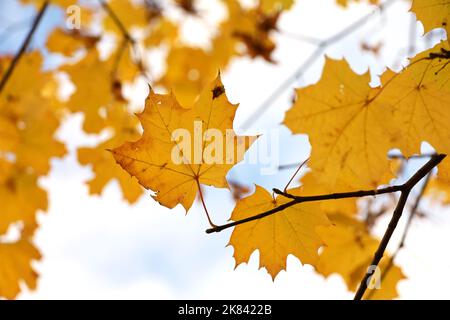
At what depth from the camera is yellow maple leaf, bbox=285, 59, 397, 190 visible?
134 centimetres

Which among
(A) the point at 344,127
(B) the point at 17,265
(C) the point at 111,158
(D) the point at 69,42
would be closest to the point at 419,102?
(A) the point at 344,127

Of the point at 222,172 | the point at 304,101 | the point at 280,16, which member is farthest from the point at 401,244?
the point at 280,16

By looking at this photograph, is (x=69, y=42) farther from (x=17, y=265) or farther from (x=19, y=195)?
(x=17, y=265)

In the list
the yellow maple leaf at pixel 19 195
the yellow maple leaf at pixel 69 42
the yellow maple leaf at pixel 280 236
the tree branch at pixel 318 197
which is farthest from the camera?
the yellow maple leaf at pixel 69 42

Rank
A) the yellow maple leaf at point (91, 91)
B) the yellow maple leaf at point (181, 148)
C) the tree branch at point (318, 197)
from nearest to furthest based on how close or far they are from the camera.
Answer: the tree branch at point (318, 197)
the yellow maple leaf at point (181, 148)
the yellow maple leaf at point (91, 91)

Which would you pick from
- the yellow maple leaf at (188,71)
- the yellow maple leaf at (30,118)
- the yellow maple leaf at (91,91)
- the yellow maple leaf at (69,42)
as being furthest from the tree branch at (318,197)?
the yellow maple leaf at (188,71)

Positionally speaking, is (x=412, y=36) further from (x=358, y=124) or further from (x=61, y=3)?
(x=61, y=3)

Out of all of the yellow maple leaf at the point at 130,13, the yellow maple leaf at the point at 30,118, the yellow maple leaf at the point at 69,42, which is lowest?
the yellow maple leaf at the point at 30,118

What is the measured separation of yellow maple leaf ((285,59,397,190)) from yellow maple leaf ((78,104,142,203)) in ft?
6.23

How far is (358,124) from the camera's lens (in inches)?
54.2

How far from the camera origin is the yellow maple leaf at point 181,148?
118 centimetres

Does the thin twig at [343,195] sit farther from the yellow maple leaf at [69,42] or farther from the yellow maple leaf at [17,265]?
the yellow maple leaf at [69,42]

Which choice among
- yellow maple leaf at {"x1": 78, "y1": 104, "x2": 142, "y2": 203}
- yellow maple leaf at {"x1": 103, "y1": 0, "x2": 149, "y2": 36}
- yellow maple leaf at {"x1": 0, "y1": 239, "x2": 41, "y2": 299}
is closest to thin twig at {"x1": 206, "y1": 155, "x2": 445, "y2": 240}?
yellow maple leaf at {"x1": 78, "y1": 104, "x2": 142, "y2": 203}

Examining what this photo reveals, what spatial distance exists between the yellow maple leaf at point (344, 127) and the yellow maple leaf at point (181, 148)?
31 centimetres
